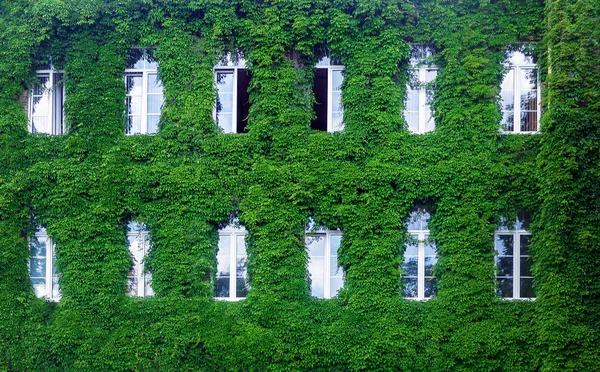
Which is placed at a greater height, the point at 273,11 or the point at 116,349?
the point at 273,11

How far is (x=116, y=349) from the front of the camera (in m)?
11.6

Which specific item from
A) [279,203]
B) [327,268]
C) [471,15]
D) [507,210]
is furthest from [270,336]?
[471,15]

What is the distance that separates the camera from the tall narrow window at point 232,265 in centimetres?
1212

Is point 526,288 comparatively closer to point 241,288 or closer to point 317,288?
point 317,288

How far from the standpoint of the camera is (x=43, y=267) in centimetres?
1243

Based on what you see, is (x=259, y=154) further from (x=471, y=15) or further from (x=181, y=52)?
(x=471, y=15)

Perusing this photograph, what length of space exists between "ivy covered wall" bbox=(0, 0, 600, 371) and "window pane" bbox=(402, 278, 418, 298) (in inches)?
13.6

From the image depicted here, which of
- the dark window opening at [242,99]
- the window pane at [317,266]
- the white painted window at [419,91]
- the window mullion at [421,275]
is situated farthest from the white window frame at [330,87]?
the window mullion at [421,275]

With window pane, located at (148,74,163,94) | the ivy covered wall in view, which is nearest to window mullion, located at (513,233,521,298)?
the ivy covered wall

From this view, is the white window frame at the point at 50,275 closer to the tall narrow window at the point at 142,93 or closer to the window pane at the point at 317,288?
the tall narrow window at the point at 142,93

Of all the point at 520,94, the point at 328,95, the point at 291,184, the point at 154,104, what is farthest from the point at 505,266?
the point at 154,104

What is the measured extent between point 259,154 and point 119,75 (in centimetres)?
381

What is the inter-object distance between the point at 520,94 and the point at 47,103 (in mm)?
11073

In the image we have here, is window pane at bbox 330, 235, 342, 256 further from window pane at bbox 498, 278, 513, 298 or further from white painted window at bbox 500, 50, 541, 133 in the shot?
white painted window at bbox 500, 50, 541, 133
